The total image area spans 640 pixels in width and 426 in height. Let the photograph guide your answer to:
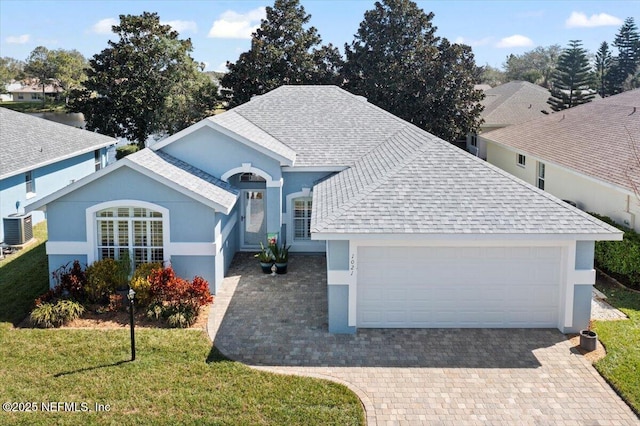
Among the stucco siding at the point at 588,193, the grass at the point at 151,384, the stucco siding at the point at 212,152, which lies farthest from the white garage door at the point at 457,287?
the stucco siding at the point at 212,152

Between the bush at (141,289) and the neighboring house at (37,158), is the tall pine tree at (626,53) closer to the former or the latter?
the neighboring house at (37,158)

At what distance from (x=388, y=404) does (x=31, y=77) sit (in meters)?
102

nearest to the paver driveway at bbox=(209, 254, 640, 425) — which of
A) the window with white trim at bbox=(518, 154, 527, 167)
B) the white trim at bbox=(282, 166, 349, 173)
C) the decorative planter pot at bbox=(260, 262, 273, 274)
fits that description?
the decorative planter pot at bbox=(260, 262, 273, 274)

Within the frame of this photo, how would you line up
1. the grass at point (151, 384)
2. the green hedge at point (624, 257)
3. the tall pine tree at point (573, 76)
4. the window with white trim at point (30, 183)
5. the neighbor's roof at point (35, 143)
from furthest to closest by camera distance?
1. the tall pine tree at point (573, 76)
2. the window with white trim at point (30, 183)
3. the neighbor's roof at point (35, 143)
4. the green hedge at point (624, 257)
5. the grass at point (151, 384)

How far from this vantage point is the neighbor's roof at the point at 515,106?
39688mm

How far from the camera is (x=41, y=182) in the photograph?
24141 millimetres

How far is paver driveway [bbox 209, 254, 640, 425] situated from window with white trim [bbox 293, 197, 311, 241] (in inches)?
211

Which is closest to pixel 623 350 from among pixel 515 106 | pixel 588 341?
pixel 588 341

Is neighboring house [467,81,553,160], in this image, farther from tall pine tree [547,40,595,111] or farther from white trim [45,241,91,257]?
white trim [45,241,91,257]

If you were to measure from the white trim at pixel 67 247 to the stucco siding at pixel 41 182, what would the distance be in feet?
21.3

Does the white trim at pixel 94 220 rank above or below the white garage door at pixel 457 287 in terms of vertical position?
above

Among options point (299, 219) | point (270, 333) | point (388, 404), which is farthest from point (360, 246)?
point (299, 219)

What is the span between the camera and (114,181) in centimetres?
1536

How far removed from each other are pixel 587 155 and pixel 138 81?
29147mm
